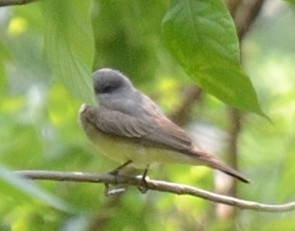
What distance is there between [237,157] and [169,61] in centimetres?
47

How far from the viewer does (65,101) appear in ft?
6.81

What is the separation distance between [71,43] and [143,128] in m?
1.49

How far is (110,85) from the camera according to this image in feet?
8.70

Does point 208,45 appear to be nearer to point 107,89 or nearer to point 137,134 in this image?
point 137,134

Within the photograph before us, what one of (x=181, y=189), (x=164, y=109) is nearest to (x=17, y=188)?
(x=181, y=189)

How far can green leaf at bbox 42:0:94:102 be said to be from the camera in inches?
33.0

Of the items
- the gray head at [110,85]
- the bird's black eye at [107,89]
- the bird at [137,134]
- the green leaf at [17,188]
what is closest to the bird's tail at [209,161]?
the bird at [137,134]

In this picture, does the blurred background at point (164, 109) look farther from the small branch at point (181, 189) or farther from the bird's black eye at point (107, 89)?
the bird's black eye at point (107, 89)

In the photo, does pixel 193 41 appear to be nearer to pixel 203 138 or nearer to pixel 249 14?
pixel 249 14

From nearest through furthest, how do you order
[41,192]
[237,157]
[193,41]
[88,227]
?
[41,192], [193,41], [88,227], [237,157]

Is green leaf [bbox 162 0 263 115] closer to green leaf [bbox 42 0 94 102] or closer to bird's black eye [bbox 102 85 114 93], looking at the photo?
green leaf [bbox 42 0 94 102]

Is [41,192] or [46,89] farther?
[46,89]

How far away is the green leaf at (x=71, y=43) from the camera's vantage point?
0.84 metres

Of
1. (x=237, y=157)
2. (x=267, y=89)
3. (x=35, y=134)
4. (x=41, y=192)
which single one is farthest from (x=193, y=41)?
(x=267, y=89)
